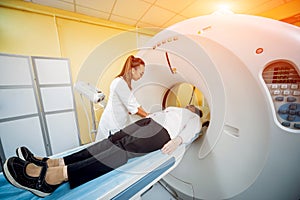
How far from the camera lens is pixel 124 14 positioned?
6.49 feet

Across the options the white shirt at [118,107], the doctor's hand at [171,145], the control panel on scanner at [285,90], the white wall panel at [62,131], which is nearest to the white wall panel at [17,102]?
the white wall panel at [62,131]

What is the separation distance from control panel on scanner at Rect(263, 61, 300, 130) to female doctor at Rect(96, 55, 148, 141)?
93 centimetres

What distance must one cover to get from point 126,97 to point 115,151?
51 cm

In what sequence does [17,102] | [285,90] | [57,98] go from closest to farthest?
[285,90], [17,102], [57,98]

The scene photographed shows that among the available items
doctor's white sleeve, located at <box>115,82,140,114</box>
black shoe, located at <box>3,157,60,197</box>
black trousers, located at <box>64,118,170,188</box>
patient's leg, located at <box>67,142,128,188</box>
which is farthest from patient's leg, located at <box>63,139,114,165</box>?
doctor's white sleeve, located at <box>115,82,140,114</box>

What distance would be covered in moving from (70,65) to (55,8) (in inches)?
30.3

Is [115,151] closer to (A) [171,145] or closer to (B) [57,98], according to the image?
(A) [171,145]

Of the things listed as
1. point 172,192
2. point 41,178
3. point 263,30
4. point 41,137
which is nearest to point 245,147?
point 263,30

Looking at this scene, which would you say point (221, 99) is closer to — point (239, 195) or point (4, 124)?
point (239, 195)

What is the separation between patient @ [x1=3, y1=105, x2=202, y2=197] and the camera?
646mm

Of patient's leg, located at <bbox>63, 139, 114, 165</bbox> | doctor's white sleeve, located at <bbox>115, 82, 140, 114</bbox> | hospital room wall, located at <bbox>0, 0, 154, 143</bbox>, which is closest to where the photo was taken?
patient's leg, located at <bbox>63, 139, 114, 165</bbox>

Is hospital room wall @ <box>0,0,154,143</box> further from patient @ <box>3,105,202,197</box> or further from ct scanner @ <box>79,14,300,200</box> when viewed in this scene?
ct scanner @ <box>79,14,300,200</box>

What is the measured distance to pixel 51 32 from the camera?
1.81 metres

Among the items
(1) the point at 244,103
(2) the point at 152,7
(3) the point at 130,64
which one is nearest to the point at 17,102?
(3) the point at 130,64
